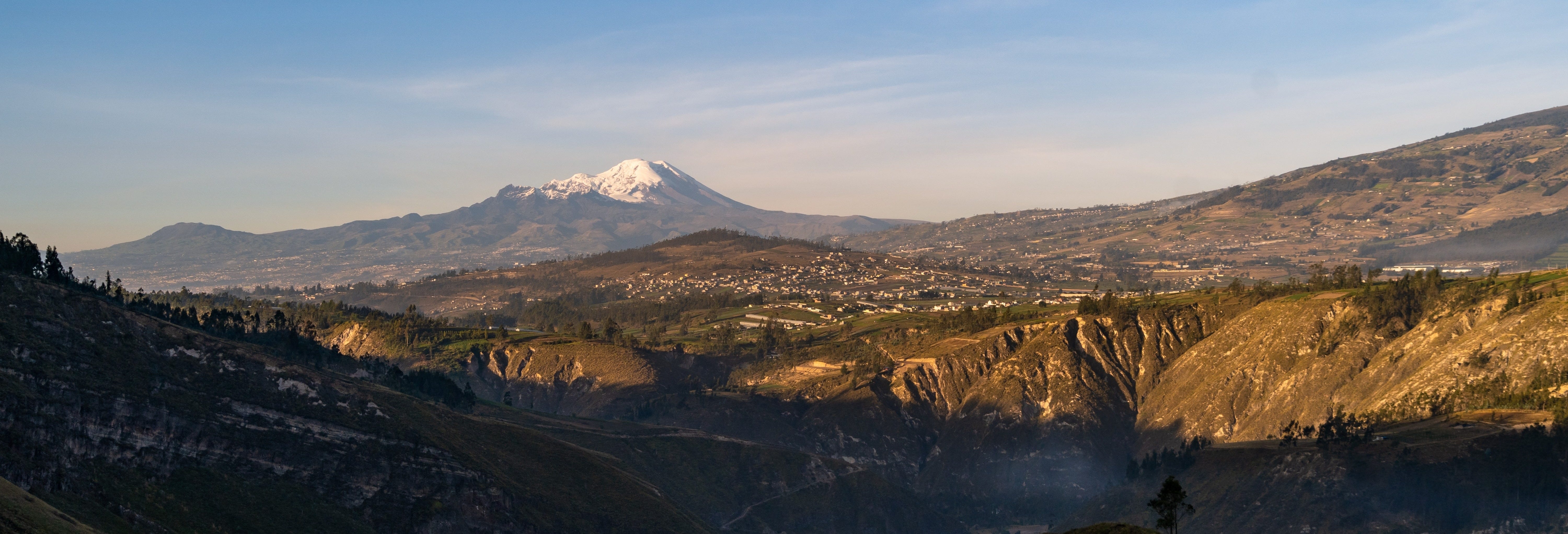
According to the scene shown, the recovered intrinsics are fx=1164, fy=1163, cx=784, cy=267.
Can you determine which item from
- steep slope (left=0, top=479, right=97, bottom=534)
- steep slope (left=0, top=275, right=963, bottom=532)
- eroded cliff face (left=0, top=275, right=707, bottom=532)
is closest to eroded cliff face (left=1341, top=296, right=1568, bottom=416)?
steep slope (left=0, top=275, right=963, bottom=532)

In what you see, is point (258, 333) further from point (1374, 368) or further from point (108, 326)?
point (1374, 368)

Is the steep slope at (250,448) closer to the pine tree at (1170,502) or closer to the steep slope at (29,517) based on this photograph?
the steep slope at (29,517)

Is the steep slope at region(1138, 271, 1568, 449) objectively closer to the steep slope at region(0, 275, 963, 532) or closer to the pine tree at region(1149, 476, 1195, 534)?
the pine tree at region(1149, 476, 1195, 534)

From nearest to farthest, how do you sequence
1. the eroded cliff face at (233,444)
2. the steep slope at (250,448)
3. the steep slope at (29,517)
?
the steep slope at (29,517)
the steep slope at (250,448)
the eroded cliff face at (233,444)

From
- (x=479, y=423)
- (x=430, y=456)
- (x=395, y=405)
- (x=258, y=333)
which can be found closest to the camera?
(x=430, y=456)

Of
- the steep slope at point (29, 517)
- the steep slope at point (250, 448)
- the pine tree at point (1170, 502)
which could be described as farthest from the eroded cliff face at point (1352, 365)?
the steep slope at point (29, 517)

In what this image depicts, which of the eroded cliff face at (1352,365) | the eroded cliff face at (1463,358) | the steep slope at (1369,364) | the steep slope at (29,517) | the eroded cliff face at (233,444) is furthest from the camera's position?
the eroded cliff face at (1352,365)

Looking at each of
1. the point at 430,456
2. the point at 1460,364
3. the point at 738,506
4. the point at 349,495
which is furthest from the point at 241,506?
the point at 1460,364

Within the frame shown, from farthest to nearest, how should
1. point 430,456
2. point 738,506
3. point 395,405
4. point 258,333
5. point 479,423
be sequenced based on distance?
1. point 258,333
2. point 738,506
3. point 479,423
4. point 395,405
5. point 430,456

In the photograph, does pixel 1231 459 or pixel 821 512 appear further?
pixel 821 512

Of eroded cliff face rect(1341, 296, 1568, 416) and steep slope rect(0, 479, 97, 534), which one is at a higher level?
steep slope rect(0, 479, 97, 534)

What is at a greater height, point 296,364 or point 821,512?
point 296,364
